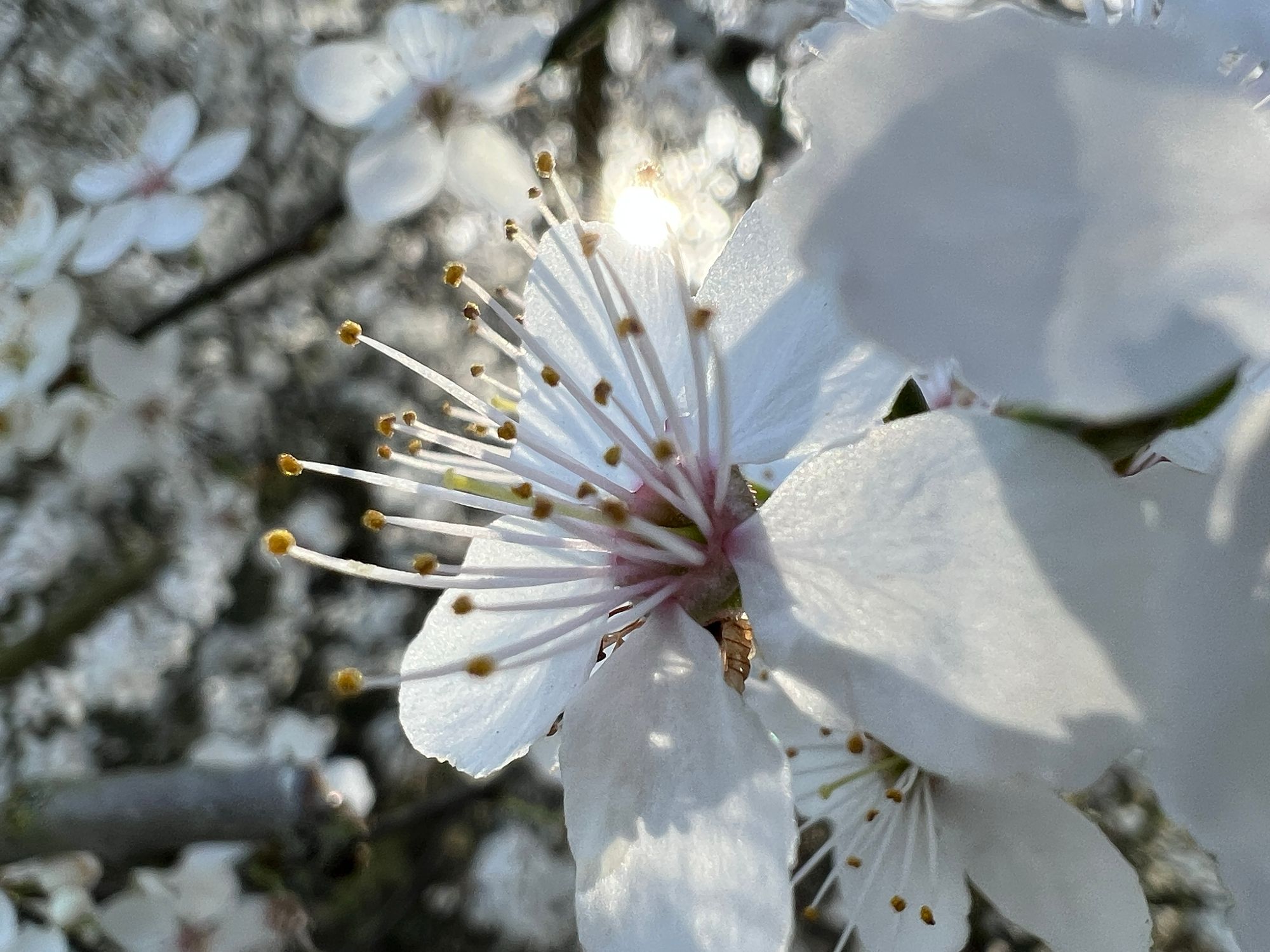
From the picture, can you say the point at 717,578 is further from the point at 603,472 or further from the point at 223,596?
the point at 223,596

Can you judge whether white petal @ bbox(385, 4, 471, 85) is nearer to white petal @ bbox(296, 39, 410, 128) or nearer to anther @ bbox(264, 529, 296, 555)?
white petal @ bbox(296, 39, 410, 128)

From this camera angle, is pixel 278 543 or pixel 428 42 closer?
pixel 278 543

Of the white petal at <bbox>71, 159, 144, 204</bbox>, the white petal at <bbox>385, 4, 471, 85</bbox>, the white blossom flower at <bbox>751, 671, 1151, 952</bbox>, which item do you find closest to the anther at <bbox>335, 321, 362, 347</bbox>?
the white blossom flower at <bbox>751, 671, 1151, 952</bbox>

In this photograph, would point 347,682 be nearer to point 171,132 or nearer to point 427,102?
point 427,102

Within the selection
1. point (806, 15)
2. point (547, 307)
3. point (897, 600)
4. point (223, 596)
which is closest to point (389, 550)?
point (223, 596)

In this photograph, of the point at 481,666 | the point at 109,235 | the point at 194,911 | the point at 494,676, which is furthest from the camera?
the point at 194,911

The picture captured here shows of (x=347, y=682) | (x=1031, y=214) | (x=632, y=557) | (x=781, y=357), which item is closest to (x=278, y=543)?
(x=347, y=682)
